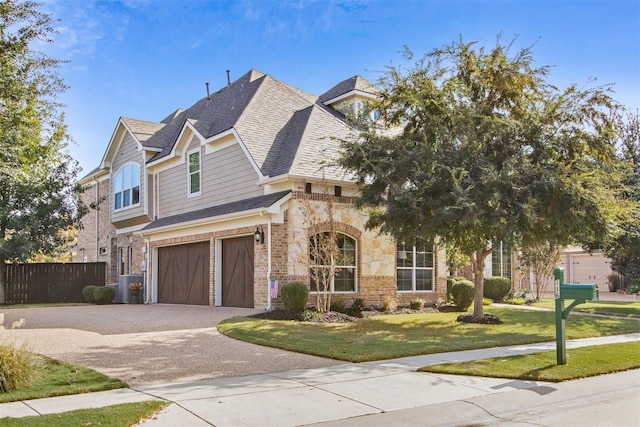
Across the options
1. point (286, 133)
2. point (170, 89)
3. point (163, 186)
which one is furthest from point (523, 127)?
point (163, 186)

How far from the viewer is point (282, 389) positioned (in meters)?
7.94

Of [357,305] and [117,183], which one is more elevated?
[117,183]

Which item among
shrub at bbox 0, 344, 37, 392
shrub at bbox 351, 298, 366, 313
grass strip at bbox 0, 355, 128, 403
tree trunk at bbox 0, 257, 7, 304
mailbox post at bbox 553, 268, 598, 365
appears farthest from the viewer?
tree trunk at bbox 0, 257, 7, 304

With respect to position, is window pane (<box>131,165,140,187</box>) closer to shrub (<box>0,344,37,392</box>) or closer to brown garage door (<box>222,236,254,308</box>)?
brown garage door (<box>222,236,254,308</box>)

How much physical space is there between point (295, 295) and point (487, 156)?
21.2 feet

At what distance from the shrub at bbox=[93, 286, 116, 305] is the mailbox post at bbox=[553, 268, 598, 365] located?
19.9m

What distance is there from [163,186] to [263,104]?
5.92 metres

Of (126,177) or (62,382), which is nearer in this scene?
(62,382)

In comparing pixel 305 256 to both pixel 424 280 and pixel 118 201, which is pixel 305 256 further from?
pixel 118 201

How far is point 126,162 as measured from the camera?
28.1 m

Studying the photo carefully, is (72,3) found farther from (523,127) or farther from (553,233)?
(553,233)

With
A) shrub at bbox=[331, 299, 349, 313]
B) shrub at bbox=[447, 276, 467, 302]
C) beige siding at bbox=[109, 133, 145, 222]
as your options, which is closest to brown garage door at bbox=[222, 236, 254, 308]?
shrub at bbox=[331, 299, 349, 313]

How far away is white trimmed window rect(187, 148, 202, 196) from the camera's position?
22.9 meters

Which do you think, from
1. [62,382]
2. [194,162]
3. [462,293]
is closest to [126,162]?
[194,162]
